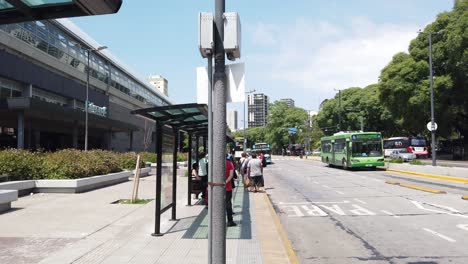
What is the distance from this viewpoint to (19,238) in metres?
9.05

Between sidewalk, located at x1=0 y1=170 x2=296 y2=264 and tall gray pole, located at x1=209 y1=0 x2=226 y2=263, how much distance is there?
2069mm

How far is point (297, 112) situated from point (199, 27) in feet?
362

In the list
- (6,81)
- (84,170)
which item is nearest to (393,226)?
(84,170)

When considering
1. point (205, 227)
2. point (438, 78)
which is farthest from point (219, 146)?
point (438, 78)

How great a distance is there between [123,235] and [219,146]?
5.08m

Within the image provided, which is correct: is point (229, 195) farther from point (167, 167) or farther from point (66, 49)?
point (66, 49)

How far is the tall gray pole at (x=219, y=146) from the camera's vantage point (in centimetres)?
526

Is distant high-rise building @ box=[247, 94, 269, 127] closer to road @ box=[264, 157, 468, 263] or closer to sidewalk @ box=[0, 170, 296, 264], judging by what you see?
road @ box=[264, 157, 468, 263]

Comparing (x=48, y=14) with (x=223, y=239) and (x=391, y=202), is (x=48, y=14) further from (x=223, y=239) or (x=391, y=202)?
(x=391, y=202)

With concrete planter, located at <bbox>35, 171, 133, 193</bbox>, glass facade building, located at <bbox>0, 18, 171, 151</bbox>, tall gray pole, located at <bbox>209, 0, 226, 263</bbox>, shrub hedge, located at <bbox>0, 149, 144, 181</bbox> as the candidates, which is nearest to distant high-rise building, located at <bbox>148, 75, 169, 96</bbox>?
glass facade building, located at <bbox>0, 18, 171, 151</bbox>

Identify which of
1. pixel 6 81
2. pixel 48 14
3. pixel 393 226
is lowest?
pixel 393 226

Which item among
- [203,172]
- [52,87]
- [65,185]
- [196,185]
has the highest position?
[52,87]

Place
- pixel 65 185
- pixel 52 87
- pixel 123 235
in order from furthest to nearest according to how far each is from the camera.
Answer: pixel 52 87 → pixel 65 185 → pixel 123 235

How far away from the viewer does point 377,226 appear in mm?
11008
